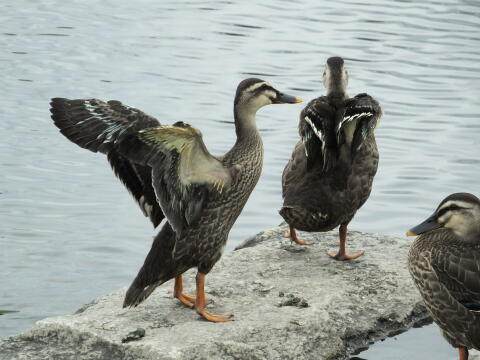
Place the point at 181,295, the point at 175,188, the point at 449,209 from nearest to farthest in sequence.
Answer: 1. the point at 175,188
2. the point at 449,209
3. the point at 181,295

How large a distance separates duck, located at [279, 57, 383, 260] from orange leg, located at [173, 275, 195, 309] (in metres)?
1.07

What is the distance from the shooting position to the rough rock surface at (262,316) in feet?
20.7

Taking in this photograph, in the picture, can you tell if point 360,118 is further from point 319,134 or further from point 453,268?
point 453,268

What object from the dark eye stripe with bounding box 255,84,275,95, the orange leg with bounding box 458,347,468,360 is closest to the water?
the orange leg with bounding box 458,347,468,360

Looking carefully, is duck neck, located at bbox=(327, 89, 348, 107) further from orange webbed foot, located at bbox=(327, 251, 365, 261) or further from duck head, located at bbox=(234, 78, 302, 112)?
orange webbed foot, located at bbox=(327, 251, 365, 261)

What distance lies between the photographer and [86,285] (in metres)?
8.82

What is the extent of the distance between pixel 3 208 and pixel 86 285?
1944mm

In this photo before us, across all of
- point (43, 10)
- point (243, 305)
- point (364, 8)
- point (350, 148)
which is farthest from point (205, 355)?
point (364, 8)

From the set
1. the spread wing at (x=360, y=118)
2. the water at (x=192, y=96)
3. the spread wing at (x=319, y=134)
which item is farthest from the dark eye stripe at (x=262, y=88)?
the water at (x=192, y=96)

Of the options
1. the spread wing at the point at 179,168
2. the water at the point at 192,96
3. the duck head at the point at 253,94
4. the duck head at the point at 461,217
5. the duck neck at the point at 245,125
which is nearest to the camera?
the spread wing at the point at 179,168

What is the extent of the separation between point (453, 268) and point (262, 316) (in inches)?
48.2

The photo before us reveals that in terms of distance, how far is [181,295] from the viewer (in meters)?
6.99

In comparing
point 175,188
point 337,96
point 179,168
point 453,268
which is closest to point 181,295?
point 175,188

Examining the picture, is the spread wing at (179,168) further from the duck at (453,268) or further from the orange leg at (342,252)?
the orange leg at (342,252)
